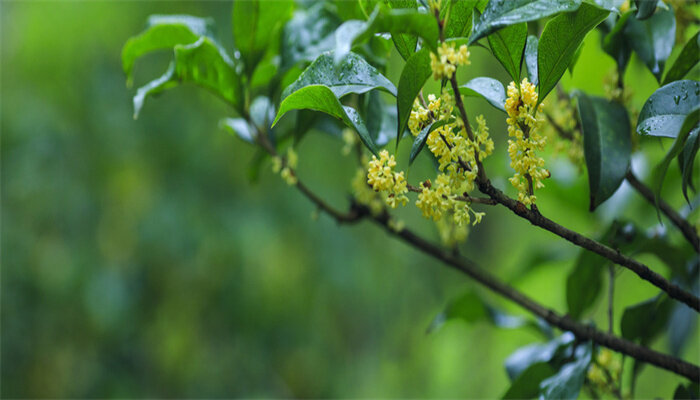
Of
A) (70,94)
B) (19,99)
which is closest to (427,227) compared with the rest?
(70,94)

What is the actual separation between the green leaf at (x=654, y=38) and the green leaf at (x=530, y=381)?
0.21m

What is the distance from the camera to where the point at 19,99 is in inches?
53.0

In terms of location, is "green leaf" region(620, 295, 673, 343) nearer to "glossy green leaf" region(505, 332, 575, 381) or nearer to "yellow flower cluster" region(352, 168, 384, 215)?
"glossy green leaf" region(505, 332, 575, 381)

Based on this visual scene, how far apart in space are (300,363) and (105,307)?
537 mm

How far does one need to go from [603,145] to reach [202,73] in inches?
11.3

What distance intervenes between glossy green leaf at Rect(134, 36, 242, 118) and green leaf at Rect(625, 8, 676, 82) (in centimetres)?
29

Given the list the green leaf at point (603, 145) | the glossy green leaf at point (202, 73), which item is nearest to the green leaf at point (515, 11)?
the green leaf at point (603, 145)

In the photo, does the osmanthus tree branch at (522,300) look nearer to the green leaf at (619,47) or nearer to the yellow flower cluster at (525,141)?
the yellow flower cluster at (525,141)

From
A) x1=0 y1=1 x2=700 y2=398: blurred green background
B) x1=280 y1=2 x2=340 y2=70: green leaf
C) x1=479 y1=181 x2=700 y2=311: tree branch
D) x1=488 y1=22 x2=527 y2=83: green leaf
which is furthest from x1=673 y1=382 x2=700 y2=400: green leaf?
x1=0 y1=1 x2=700 y2=398: blurred green background

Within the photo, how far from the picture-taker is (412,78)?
264 mm

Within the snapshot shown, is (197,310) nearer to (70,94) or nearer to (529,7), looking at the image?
(70,94)

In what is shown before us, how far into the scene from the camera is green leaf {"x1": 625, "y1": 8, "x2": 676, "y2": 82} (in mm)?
356

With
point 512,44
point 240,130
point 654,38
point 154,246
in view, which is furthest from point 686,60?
point 154,246

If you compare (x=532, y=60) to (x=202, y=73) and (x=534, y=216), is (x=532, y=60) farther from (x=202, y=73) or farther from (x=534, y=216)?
(x=202, y=73)
